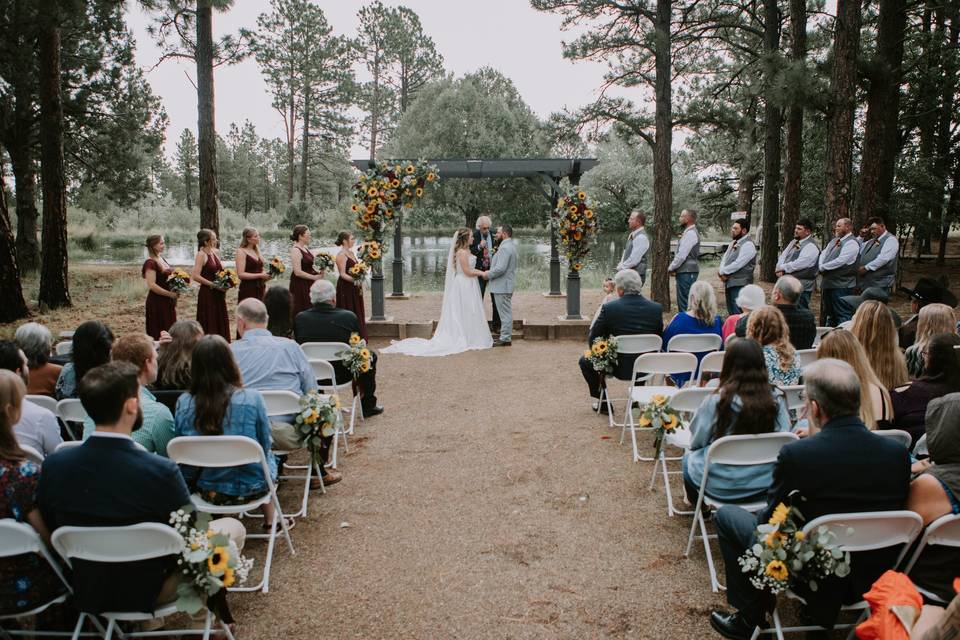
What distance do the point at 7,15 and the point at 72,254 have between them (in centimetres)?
1249

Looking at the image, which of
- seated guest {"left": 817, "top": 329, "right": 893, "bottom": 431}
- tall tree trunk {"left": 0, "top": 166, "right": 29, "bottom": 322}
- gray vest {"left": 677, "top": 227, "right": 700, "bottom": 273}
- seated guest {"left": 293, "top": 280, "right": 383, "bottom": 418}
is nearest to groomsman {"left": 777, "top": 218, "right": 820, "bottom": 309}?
gray vest {"left": 677, "top": 227, "right": 700, "bottom": 273}

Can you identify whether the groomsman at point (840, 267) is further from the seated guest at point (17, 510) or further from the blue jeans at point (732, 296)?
the seated guest at point (17, 510)

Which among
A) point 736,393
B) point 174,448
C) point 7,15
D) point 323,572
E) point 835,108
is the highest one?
point 7,15

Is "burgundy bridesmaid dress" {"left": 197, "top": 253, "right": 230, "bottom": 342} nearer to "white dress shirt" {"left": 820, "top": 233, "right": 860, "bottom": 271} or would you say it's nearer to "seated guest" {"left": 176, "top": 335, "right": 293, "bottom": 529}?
"seated guest" {"left": 176, "top": 335, "right": 293, "bottom": 529}

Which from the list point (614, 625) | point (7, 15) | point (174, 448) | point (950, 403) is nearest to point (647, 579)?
point (614, 625)

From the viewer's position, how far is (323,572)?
3633 mm

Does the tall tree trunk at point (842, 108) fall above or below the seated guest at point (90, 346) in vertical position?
above

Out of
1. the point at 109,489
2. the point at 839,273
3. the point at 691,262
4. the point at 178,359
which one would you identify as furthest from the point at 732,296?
the point at 109,489

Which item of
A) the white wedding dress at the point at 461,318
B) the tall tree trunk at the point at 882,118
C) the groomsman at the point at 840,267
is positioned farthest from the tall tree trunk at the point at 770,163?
the white wedding dress at the point at 461,318

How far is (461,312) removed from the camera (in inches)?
392

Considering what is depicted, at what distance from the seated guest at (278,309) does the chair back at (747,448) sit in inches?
136

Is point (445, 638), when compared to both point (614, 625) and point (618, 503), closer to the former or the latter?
point (614, 625)

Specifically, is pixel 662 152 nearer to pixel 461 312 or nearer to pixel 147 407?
pixel 461 312

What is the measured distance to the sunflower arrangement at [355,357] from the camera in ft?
18.9
